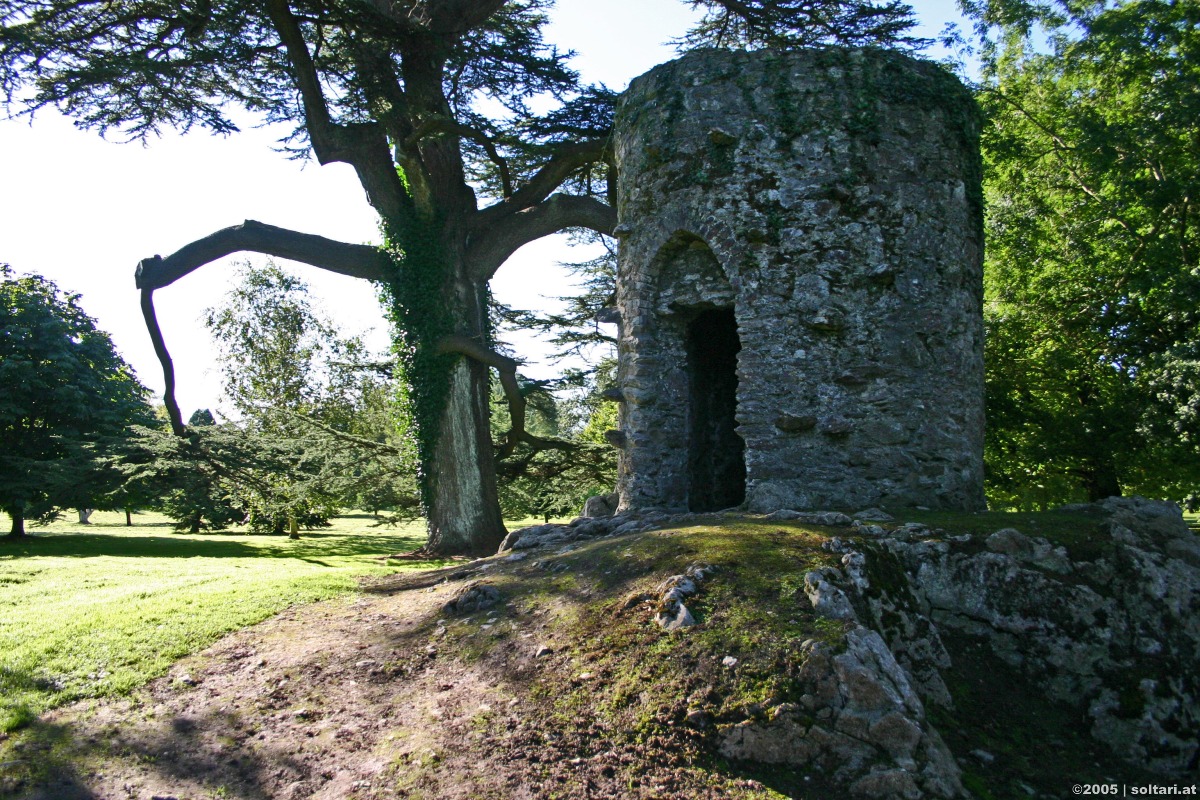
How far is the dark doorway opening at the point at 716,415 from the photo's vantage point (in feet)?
33.9

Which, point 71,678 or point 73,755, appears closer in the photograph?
point 73,755

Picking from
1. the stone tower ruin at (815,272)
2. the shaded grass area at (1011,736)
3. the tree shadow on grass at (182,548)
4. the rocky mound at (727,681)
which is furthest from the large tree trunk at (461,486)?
the shaded grass area at (1011,736)

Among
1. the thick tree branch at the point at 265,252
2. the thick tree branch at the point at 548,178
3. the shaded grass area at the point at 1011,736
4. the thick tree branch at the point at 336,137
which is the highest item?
the thick tree branch at the point at 336,137

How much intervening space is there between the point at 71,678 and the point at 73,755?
1.25 metres

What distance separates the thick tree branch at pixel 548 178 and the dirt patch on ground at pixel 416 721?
8660mm

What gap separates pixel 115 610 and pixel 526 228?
9.16 metres

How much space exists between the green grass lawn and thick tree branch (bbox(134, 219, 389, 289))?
4.54 metres

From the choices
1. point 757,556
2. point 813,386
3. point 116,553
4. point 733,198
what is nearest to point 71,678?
point 757,556

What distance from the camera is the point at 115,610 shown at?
23.4 ft

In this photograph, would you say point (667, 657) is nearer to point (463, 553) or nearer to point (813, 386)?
point (813, 386)

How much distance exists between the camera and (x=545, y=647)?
518 cm

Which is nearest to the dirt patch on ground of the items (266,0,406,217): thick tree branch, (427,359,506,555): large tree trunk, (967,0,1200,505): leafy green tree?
(427,359,506,555): large tree trunk

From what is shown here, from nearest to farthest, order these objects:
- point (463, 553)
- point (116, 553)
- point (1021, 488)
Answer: point (463, 553) < point (116, 553) < point (1021, 488)

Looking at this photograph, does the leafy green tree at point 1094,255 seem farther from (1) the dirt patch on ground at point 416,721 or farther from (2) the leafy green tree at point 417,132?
(1) the dirt patch on ground at point 416,721
